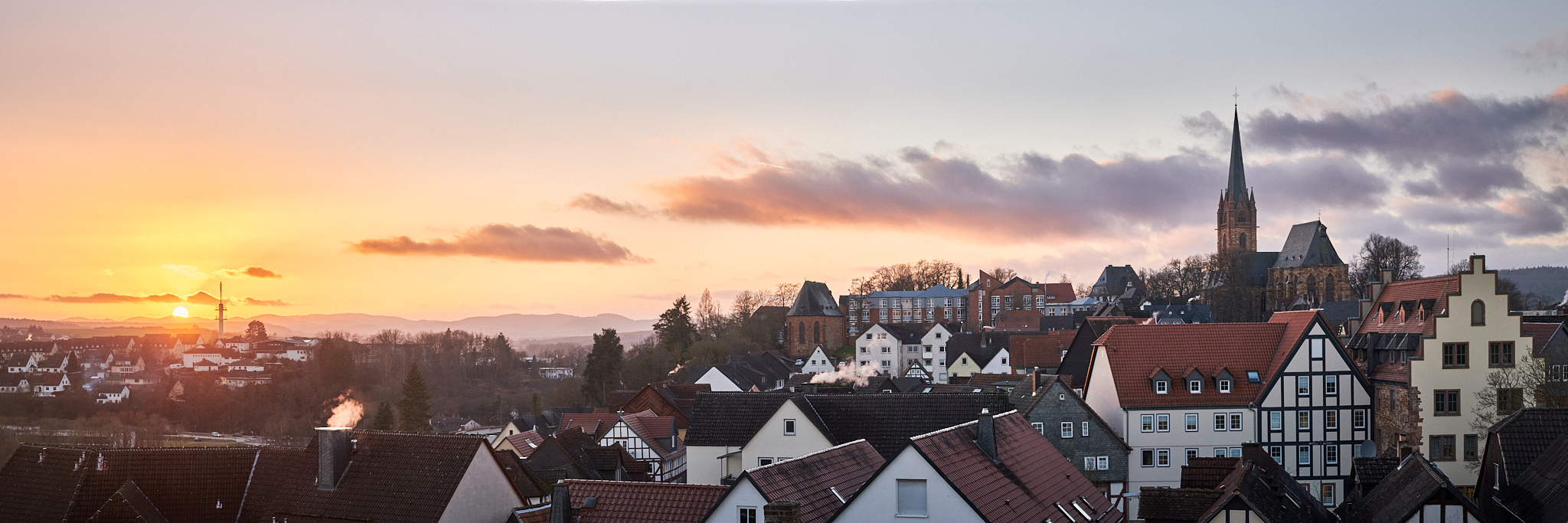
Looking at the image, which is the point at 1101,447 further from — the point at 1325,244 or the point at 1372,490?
the point at 1325,244

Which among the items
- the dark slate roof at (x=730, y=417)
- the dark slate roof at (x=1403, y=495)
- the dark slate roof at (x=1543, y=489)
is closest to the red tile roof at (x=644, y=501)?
the dark slate roof at (x=730, y=417)

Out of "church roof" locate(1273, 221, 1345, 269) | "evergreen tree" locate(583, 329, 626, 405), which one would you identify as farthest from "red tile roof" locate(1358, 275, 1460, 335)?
"church roof" locate(1273, 221, 1345, 269)

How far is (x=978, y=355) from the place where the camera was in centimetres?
8206

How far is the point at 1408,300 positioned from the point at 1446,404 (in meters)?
4.40

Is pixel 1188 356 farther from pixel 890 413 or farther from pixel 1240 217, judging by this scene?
pixel 1240 217

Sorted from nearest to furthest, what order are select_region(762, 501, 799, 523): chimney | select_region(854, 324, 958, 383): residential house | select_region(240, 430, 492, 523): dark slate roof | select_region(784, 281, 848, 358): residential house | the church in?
select_region(762, 501, 799, 523): chimney, select_region(240, 430, 492, 523): dark slate roof, select_region(854, 324, 958, 383): residential house, the church, select_region(784, 281, 848, 358): residential house

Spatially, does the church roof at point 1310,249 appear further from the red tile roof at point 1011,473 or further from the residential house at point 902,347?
the red tile roof at point 1011,473

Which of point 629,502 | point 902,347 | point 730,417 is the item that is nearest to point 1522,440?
point 629,502

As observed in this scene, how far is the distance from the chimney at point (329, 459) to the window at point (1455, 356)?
Answer: 1316 inches

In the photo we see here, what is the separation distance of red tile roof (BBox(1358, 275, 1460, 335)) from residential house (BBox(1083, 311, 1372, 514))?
8.02 ft

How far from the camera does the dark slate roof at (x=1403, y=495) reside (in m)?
20.4

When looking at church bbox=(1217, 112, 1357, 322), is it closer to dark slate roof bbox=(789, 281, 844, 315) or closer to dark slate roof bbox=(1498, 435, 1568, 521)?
dark slate roof bbox=(789, 281, 844, 315)

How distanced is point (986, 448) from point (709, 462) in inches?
487

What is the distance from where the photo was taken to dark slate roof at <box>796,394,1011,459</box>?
99.9ft
